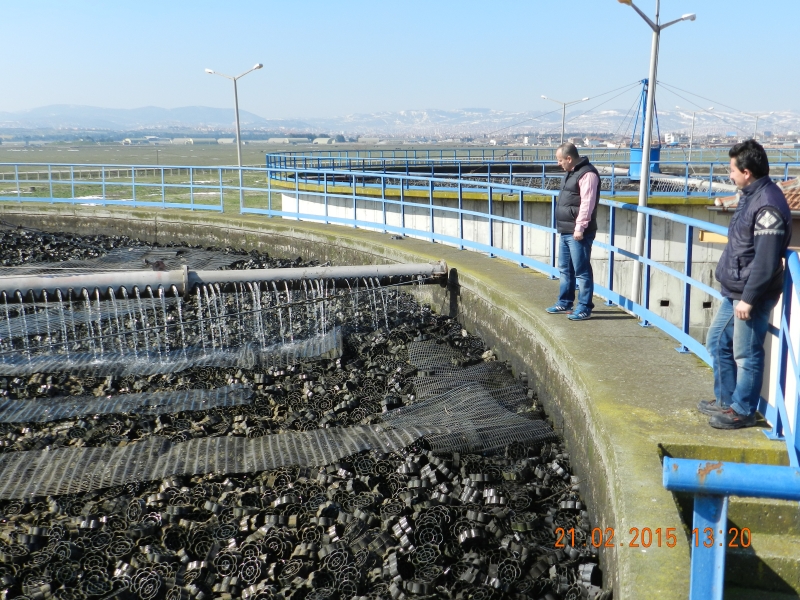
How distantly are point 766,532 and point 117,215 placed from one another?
57.9 ft

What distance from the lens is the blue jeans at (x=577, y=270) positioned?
7160 mm

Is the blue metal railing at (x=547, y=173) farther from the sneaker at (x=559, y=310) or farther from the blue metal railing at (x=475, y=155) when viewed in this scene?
the sneaker at (x=559, y=310)

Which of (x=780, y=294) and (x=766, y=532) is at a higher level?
(x=780, y=294)

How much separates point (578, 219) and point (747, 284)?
117 inches

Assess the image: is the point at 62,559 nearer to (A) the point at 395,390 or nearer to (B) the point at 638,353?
(A) the point at 395,390

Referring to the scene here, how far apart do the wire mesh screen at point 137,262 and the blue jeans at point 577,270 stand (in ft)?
21.0

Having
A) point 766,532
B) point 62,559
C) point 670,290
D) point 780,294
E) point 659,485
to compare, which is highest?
point 780,294

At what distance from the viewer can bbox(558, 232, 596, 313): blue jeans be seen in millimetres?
7160

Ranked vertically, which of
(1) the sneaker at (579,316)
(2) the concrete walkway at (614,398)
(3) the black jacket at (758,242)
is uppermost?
(3) the black jacket at (758,242)

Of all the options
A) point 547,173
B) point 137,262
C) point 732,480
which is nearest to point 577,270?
point 732,480

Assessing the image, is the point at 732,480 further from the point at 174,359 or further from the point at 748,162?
the point at 174,359

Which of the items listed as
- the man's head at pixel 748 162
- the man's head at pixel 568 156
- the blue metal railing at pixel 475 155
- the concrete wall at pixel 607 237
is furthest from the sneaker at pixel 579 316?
the blue metal railing at pixel 475 155

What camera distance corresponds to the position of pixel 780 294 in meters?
4.16

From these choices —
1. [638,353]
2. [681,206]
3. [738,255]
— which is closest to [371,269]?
[638,353]
